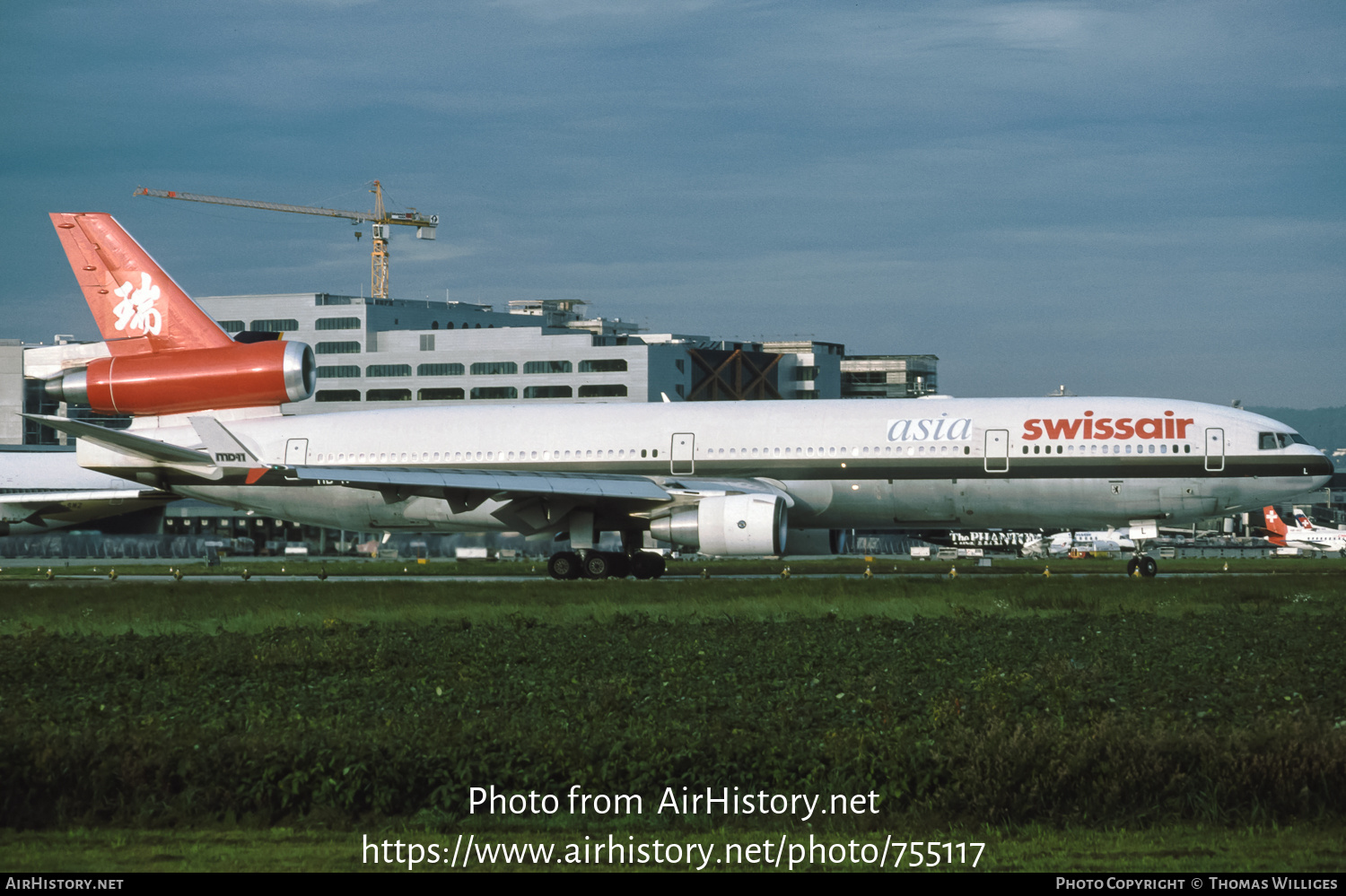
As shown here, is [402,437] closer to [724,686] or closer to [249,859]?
[724,686]

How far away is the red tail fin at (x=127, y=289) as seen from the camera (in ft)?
120

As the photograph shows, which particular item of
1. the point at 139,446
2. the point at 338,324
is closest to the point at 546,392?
the point at 338,324

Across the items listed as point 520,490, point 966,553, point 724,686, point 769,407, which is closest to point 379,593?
point 520,490

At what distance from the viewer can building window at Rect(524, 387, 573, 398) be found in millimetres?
128750

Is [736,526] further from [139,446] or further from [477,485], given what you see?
[139,446]

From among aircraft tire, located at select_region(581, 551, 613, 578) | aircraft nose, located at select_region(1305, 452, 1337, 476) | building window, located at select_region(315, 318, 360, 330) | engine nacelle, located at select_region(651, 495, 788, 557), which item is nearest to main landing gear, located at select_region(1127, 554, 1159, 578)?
aircraft nose, located at select_region(1305, 452, 1337, 476)

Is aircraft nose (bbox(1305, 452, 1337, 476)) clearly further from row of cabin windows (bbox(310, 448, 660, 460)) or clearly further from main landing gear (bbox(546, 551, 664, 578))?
main landing gear (bbox(546, 551, 664, 578))

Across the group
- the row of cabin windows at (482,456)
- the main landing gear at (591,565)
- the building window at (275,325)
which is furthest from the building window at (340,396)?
the main landing gear at (591,565)

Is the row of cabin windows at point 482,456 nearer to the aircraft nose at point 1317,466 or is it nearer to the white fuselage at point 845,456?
the white fuselage at point 845,456

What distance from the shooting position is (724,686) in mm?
14102

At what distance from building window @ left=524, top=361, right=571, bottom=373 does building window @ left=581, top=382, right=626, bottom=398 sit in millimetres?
2807

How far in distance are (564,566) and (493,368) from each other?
99252mm

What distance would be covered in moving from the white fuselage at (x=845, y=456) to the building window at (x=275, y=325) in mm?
104997
